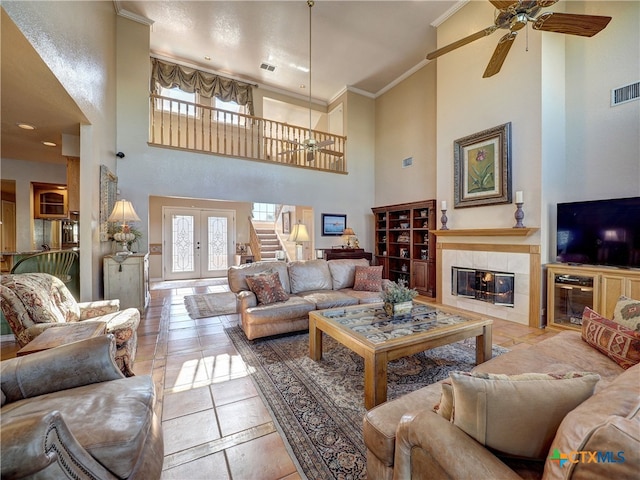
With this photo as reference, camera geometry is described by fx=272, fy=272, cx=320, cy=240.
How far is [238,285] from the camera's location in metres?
3.57

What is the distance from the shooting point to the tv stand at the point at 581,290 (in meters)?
3.00

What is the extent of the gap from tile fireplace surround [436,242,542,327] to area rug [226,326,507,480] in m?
1.24

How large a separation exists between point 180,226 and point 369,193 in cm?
545

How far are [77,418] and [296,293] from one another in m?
2.86

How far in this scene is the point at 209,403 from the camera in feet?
6.54

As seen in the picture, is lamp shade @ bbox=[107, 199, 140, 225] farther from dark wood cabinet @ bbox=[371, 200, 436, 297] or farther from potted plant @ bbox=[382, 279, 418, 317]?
dark wood cabinet @ bbox=[371, 200, 436, 297]

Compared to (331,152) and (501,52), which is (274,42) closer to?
(331,152)

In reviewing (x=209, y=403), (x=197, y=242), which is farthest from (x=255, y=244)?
(x=209, y=403)

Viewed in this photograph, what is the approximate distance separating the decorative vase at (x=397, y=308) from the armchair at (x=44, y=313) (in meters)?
2.18

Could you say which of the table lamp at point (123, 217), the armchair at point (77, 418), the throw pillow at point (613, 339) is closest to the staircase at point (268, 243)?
the table lamp at point (123, 217)

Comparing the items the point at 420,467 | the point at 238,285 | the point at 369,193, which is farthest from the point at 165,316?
the point at 369,193

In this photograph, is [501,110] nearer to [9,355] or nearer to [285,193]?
[285,193]

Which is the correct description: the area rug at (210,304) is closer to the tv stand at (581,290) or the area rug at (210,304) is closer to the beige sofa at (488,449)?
the beige sofa at (488,449)

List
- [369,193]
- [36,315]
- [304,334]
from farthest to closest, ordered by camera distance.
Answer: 1. [369,193]
2. [304,334]
3. [36,315]
